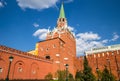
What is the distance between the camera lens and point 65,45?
121ft

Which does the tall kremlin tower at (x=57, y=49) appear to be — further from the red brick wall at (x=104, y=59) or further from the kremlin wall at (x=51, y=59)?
the red brick wall at (x=104, y=59)

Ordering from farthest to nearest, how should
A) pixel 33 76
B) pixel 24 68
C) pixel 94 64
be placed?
pixel 94 64 → pixel 33 76 → pixel 24 68

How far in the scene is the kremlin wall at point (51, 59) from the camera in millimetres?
21422

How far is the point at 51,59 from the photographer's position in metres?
31.4

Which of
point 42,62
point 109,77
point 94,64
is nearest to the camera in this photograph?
point 109,77

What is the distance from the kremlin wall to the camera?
70.3 ft

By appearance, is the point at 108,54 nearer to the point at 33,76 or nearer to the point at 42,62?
the point at 42,62

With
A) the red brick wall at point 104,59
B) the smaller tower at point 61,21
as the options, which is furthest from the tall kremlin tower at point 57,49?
the red brick wall at point 104,59

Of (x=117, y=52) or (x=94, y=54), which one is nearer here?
(x=117, y=52)

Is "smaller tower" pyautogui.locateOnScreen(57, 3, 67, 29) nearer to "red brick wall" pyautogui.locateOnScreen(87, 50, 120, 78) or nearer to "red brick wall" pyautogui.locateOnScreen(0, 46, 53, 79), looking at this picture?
"red brick wall" pyautogui.locateOnScreen(87, 50, 120, 78)

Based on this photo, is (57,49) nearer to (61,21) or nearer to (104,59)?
(104,59)

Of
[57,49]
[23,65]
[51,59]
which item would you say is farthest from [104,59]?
[23,65]

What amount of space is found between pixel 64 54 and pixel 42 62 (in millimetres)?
8375

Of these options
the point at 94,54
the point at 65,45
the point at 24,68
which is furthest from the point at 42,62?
the point at 94,54
